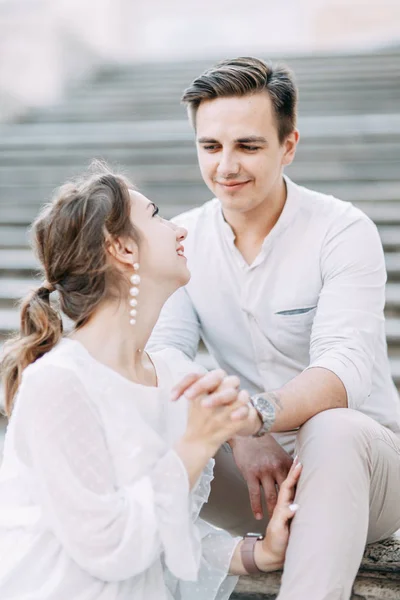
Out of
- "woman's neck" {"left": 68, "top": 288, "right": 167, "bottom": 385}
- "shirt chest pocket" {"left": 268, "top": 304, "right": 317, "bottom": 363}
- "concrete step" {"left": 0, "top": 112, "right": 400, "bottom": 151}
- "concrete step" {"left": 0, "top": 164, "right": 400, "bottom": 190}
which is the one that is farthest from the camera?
"concrete step" {"left": 0, "top": 112, "right": 400, "bottom": 151}

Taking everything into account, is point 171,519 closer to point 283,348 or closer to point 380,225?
point 283,348

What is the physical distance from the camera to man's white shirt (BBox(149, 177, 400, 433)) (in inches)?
84.2

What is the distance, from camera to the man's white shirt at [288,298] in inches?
84.2

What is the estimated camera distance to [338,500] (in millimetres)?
1618

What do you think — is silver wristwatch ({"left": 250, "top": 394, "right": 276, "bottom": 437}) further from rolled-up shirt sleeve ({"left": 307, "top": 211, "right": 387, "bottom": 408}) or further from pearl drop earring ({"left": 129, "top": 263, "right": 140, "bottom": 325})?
pearl drop earring ({"left": 129, "top": 263, "right": 140, "bottom": 325})

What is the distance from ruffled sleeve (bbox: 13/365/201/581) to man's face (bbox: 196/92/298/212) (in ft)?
3.03

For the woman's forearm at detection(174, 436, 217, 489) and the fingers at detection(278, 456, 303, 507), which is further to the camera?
the fingers at detection(278, 456, 303, 507)

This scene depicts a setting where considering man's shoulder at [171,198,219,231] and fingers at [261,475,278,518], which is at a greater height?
man's shoulder at [171,198,219,231]

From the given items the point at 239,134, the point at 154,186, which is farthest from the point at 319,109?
the point at 239,134

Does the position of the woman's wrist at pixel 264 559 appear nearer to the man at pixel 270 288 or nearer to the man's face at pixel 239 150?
the man at pixel 270 288

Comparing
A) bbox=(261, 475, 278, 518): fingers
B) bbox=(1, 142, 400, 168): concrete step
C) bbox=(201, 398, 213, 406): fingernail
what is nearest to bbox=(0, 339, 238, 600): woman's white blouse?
bbox=(201, 398, 213, 406): fingernail

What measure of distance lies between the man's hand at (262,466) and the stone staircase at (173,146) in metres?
1.63

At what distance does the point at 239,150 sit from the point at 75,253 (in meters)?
0.79

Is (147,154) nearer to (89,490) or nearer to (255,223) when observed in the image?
(255,223)
